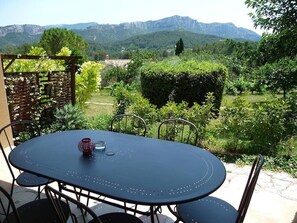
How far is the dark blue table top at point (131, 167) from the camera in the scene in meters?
1.54

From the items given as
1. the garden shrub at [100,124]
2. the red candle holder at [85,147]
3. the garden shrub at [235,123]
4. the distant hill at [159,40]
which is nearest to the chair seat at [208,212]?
the red candle holder at [85,147]

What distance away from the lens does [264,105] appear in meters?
4.21

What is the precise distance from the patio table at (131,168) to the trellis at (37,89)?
2.44 meters

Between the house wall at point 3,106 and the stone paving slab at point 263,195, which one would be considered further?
the house wall at point 3,106

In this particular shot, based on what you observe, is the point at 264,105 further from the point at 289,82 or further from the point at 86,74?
the point at 86,74

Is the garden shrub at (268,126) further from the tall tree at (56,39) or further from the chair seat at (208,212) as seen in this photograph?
the tall tree at (56,39)

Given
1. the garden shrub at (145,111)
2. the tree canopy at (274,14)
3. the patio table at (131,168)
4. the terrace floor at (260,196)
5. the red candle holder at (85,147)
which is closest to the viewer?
the patio table at (131,168)

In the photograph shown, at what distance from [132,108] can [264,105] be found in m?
2.26

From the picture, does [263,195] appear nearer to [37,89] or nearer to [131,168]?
[131,168]

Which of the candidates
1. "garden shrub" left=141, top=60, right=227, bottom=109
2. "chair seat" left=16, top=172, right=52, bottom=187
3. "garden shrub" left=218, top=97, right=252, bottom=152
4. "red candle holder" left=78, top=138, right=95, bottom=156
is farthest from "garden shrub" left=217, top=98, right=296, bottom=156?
"garden shrub" left=141, top=60, right=227, bottom=109

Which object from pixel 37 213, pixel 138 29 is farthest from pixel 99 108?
pixel 138 29

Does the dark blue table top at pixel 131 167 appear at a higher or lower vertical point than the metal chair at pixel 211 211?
higher

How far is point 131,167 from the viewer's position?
1842 millimetres

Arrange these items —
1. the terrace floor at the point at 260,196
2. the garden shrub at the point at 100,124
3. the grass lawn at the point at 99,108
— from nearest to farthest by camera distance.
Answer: the terrace floor at the point at 260,196
the garden shrub at the point at 100,124
the grass lawn at the point at 99,108
